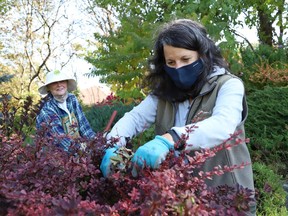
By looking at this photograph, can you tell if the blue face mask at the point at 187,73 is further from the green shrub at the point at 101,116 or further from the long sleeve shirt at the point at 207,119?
the green shrub at the point at 101,116

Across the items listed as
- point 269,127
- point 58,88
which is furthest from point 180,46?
point 269,127

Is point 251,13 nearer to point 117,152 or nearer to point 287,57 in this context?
point 287,57

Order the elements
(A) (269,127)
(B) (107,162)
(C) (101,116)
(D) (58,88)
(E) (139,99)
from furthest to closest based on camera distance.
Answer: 1. (E) (139,99)
2. (C) (101,116)
3. (A) (269,127)
4. (D) (58,88)
5. (B) (107,162)

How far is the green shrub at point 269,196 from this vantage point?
305 cm

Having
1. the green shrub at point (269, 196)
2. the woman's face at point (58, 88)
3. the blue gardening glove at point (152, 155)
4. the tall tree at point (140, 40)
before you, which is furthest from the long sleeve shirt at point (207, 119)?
the tall tree at point (140, 40)

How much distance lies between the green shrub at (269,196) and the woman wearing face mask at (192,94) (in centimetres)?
107

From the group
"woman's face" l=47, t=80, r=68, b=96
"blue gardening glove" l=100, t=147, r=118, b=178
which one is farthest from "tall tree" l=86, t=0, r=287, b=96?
"blue gardening glove" l=100, t=147, r=118, b=178

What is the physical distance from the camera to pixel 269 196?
315 cm

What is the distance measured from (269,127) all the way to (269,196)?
67.9 inches

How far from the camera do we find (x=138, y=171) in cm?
143

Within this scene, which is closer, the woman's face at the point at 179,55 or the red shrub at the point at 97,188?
the red shrub at the point at 97,188

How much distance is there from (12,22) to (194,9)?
15.3 metres

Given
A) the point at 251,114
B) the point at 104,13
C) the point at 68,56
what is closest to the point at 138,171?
the point at 251,114

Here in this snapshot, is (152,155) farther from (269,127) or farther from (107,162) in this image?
(269,127)
